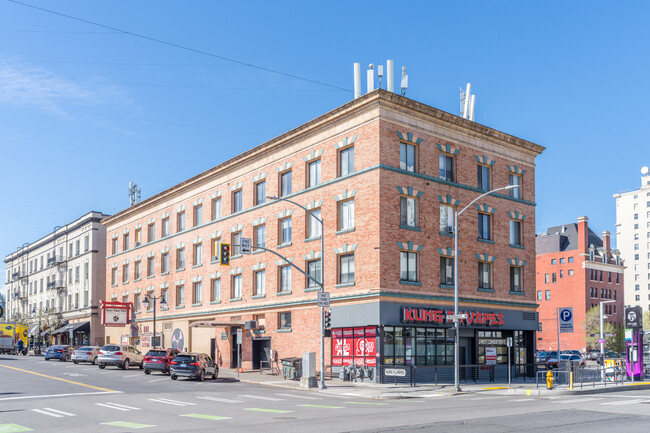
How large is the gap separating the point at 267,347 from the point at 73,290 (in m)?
46.2

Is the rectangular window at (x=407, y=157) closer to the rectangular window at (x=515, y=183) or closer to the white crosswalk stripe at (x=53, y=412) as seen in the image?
the rectangular window at (x=515, y=183)

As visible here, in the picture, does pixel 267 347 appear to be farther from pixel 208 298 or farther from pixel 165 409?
pixel 165 409

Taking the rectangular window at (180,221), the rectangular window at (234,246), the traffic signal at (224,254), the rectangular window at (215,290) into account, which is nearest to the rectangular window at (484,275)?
the traffic signal at (224,254)

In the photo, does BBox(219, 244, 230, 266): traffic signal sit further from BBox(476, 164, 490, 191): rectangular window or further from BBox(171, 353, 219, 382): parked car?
BBox(476, 164, 490, 191): rectangular window

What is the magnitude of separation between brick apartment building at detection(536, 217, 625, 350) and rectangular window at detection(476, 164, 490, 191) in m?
73.3

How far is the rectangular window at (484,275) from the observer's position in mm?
43250

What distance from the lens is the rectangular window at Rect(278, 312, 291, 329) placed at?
144ft

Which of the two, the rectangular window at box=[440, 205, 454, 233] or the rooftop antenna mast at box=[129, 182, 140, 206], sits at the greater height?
the rooftop antenna mast at box=[129, 182, 140, 206]

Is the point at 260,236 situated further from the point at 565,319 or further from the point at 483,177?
the point at 565,319

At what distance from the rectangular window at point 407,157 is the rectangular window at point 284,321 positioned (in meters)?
12.4

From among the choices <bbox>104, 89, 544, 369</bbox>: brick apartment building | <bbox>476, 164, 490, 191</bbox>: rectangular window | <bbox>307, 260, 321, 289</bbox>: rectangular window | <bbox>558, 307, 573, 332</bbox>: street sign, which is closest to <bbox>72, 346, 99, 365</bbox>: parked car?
<bbox>104, 89, 544, 369</bbox>: brick apartment building

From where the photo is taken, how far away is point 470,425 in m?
17.6

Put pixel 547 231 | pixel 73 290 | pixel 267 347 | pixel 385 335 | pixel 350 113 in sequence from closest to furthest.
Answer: pixel 385 335 < pixel 350 113 < pixel 267 347 < pixel 73 290 < pixel 547 231

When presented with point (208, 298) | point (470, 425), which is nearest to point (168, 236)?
point (208, 298)
